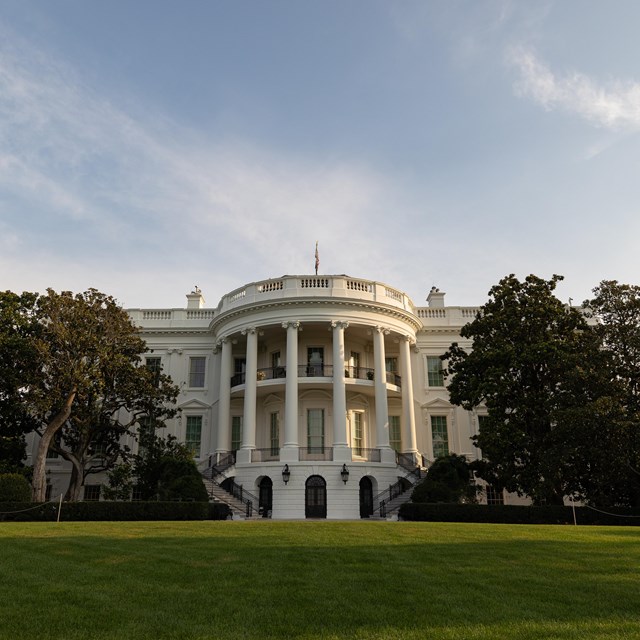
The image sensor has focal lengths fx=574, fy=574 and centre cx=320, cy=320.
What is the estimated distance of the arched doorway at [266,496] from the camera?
93.4 feet

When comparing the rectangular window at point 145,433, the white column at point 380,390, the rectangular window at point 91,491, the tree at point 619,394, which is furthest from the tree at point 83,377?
the tree at point 619,394

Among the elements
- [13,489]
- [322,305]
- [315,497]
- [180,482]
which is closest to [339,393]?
[322,305]

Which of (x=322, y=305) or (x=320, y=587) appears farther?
(x=322, y=305)

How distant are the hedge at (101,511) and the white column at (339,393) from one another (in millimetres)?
8332

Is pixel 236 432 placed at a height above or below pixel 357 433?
above

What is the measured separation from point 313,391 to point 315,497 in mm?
6263

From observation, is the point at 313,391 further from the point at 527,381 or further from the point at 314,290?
the point at 527,381

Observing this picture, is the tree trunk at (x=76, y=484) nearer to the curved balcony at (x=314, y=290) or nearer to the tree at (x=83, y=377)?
the tree at (x=83, y=377)

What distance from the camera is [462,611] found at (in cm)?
681

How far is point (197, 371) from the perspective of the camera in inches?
1410

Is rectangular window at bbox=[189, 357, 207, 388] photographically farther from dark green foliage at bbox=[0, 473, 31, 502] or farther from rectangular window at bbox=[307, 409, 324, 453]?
dark green foliage at bbox=[0, 473, 31, 502]

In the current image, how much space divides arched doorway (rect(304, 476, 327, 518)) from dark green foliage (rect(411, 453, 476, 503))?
4.89m

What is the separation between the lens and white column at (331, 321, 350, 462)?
94.5 ft

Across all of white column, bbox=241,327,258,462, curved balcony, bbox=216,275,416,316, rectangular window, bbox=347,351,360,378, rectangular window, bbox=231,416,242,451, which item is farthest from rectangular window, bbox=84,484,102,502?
rectangular window, bbox=347,351,360,378
